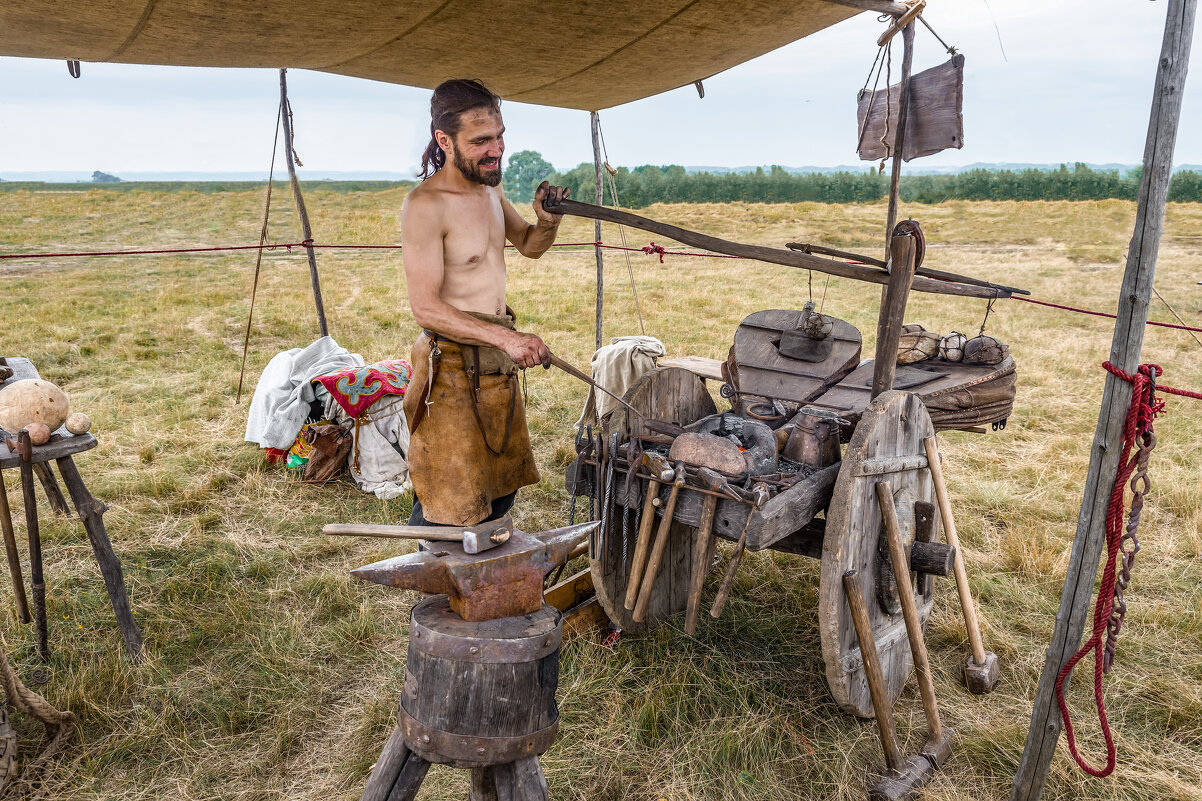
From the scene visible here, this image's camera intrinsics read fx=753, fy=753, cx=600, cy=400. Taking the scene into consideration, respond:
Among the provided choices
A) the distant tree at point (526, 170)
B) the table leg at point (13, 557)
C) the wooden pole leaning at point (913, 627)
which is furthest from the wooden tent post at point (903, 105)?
the distant tree at point (526, 170)

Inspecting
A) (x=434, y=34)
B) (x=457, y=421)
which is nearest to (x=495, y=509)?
(x=457, y=421)

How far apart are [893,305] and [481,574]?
6.13 ft

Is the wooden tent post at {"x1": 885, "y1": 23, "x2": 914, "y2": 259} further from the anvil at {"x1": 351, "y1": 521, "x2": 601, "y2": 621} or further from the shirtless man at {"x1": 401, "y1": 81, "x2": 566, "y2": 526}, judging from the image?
the anvil at {"x1": 351, "y1": 521, "x2": 601, "y2": 621}

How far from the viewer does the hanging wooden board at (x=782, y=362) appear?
3.86 meters

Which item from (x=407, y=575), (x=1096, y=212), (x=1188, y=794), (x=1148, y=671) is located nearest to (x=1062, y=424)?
(x=1148, y=671)

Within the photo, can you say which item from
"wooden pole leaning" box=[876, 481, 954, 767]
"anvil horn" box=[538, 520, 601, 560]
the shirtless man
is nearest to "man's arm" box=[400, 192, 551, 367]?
the shirtless man

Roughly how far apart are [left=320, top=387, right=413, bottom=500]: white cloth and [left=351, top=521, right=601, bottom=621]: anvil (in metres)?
3.62

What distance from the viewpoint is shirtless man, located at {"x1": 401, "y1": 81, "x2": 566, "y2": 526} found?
107 inches

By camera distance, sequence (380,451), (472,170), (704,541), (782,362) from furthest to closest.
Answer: (380,451) → (782,362) → (472,170) → (704,541)

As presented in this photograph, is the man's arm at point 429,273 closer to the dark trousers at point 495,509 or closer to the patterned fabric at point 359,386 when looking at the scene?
the dark trousers at point 495,509

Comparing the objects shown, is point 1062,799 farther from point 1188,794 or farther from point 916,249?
point 916,249

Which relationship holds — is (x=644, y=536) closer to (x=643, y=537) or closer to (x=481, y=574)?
(x=643, y=537)

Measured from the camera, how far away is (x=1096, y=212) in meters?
26.9

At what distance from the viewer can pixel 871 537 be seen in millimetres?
2633
